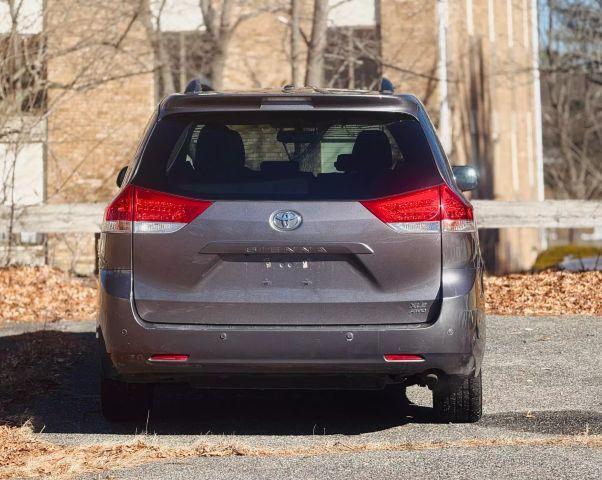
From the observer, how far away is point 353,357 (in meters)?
6.31

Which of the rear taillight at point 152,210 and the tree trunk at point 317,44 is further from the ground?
the tree trunk at point 317,44

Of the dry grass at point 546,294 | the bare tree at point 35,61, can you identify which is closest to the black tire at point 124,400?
the dry grass at point 546,294

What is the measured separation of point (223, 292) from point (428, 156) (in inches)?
49.1

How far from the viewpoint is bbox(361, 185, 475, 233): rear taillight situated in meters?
6.35

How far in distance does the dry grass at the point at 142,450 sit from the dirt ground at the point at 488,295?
6910 mm

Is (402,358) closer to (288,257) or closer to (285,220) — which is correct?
(288,257)

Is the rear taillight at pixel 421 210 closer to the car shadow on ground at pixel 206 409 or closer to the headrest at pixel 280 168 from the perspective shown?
the headrest at pixel 280 168

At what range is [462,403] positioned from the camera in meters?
7.15

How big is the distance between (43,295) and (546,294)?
597 cm

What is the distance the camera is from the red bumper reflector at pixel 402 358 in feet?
20.8

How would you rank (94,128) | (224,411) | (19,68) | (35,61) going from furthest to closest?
(94,128)
(19,68)
(35,61)
(224,411)

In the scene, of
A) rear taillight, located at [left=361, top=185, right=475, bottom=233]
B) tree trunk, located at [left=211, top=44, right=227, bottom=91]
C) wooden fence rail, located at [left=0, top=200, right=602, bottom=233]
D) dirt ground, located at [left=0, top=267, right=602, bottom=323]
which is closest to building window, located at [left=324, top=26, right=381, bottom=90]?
tree trunk, located at [left=211, top=44, right=227, bottom=91]

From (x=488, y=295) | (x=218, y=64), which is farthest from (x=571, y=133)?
(x=488, y=295)

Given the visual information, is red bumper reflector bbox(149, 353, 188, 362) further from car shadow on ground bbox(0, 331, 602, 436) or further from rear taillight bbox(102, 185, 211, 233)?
car shadow on ground bbox(0, 331, 602, 436)
